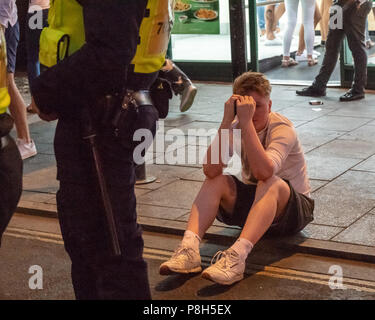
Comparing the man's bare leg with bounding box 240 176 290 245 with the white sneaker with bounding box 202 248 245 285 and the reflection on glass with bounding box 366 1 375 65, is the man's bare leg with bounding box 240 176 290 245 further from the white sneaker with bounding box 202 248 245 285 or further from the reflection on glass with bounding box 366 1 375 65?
the reflection on glass with bounding box 366 1 375 65

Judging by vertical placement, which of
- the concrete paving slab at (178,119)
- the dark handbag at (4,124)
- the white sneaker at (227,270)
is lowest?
the concrete paving slab at (178,119)

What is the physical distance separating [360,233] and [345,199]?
2.29ft

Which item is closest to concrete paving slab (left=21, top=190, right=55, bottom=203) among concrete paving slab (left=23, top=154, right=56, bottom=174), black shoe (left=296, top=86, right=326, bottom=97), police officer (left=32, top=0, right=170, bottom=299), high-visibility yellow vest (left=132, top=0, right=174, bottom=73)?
concrete paving slab (left=23, top=154, right=56, bottom=174)

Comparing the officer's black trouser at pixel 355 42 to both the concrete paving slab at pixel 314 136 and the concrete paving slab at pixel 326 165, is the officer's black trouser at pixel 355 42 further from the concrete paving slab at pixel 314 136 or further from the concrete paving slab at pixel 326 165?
the concrete paving slab at pixel 326 165

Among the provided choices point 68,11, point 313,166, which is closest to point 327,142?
point 313,166

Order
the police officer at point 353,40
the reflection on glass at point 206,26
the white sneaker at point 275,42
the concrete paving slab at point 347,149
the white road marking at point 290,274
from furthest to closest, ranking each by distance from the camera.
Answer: the white sneaker at point 275,42, the reflection on glass at point 206,26, the police officer at point 353,40, the concrete paving slab at point 347,149, the white road marking at point 290,274

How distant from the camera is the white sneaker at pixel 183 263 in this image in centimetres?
445

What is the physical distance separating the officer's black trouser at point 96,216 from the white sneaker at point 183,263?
3.23 ft

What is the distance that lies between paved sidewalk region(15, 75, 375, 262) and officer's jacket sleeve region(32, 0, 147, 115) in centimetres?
211

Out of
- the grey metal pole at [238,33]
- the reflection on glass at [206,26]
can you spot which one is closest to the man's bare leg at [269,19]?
the reflection on glass at [206,26]

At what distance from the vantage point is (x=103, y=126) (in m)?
3.26

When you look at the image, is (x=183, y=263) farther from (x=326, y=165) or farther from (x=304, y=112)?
(x=304, y=112)
